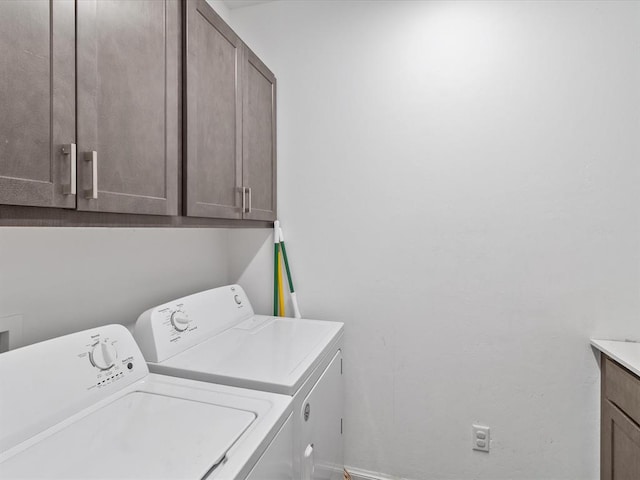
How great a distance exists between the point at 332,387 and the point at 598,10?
2.02 metres

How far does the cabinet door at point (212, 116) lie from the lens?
1.16m

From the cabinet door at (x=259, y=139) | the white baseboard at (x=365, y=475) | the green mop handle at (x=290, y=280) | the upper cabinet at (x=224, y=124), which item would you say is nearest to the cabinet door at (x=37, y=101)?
the upper cabinet at (x=224, y=124)

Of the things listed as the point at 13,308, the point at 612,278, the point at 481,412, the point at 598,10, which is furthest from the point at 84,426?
the point at 598,10

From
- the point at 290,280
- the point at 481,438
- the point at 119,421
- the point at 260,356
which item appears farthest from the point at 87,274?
the point at 481,438

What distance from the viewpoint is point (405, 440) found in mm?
1755

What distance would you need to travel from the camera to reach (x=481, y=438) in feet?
5.41

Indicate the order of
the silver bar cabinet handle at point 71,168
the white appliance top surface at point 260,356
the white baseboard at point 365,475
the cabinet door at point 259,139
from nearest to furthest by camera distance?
the silver bar cabinet handle at point 71,168 < the white appliance top surface at point 260,356 < the cabinet door at point 259,139 < the white baseboard at point 365,475

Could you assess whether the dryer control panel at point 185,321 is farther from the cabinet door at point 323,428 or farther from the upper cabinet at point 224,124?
the cabinet door at point 323,428

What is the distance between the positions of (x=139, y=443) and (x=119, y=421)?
14cm

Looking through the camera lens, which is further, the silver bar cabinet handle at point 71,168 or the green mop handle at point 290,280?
the green mop handle at point 290,280

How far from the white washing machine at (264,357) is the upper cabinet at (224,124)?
445 mm

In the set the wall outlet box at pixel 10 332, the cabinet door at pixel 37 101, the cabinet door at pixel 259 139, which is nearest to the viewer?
the cabinet door at pixel 37 101

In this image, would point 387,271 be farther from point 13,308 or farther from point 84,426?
point 13,308

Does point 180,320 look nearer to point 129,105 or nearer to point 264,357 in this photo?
point 264,357
